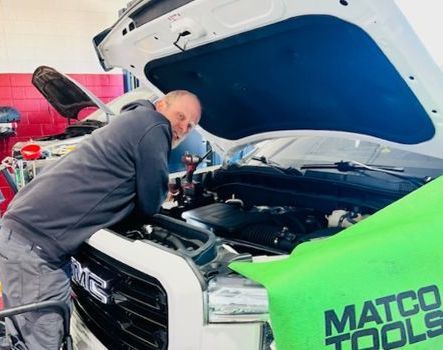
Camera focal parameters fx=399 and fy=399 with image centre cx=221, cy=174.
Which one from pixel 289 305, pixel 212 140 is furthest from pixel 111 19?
pixel 289 305

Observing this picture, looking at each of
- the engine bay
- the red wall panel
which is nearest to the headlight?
the engine bay

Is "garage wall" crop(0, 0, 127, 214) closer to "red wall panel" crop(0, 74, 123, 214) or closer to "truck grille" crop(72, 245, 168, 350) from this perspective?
"red wall panel" crop(0, 74, 123, 214)

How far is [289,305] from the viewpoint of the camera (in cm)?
100

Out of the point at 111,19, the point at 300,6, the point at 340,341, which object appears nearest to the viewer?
the point at 340,341

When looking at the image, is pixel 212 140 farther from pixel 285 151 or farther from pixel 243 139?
pixel 285 151

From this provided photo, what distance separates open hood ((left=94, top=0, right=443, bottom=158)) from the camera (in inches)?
50.4

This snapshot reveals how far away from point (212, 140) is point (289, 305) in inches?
72.6

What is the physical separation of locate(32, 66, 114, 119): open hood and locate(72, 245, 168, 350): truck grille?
2.77m

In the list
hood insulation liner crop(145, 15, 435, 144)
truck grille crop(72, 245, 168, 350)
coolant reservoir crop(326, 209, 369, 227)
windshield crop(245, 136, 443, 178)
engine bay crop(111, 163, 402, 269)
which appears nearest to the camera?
truck grille crop(72, 245, 168, 350)

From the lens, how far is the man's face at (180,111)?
1.87m

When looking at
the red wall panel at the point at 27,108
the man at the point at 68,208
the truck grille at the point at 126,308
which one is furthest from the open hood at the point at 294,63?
the red wall panel at the point at 27,108

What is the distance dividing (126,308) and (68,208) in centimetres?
50

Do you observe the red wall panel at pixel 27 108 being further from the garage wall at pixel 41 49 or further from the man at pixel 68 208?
the man at pixel 68 208

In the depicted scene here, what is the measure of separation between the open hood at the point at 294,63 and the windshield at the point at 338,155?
0.30 metres
